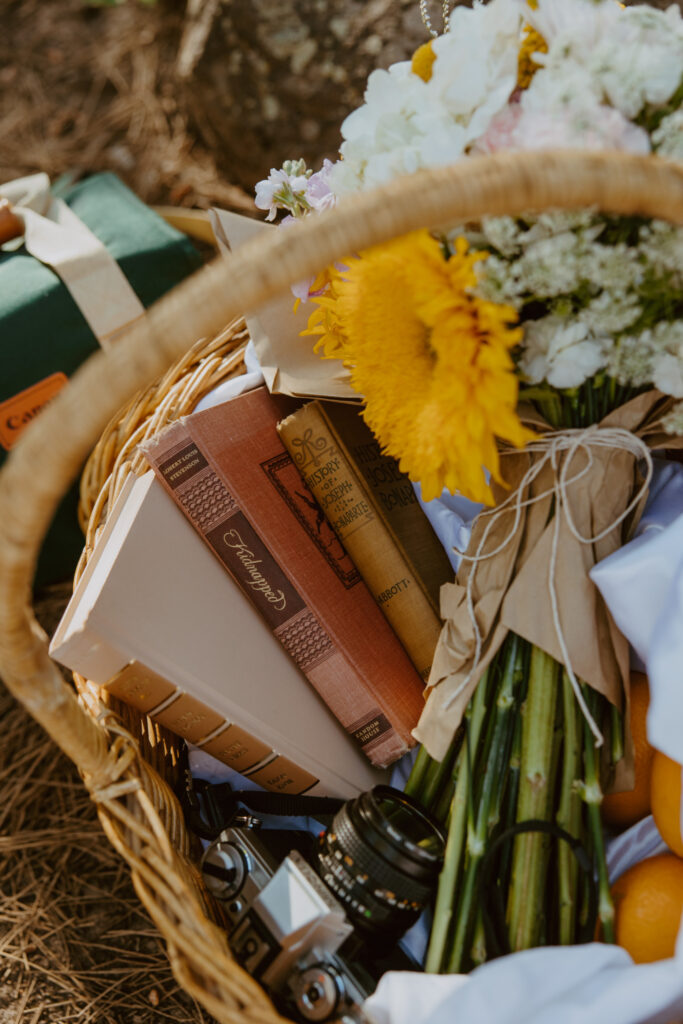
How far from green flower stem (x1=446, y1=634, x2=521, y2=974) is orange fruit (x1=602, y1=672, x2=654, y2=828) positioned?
146 millimetres

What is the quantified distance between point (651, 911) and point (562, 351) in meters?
0.57

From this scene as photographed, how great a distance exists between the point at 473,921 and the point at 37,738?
88 centimetres

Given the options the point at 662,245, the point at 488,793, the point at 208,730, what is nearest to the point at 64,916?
the point at 208,730

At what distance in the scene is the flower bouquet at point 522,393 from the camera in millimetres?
665

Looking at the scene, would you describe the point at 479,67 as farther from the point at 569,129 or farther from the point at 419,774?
the point at 419,774

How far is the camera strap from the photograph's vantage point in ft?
3.13

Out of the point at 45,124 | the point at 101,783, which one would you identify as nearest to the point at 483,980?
the point at 101,783

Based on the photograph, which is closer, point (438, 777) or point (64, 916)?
point (438, 777)

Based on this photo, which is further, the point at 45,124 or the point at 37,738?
the point at 45,124

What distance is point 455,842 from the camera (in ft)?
2.72

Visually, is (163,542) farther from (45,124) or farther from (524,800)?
(45,124)

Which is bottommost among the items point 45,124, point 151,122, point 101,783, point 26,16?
point 101,783

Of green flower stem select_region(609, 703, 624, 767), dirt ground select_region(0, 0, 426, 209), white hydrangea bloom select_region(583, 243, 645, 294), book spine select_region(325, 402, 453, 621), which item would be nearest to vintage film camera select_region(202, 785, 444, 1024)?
green flower stem select_region(609, 703, 624, 767)

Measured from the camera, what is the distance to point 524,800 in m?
0.82
